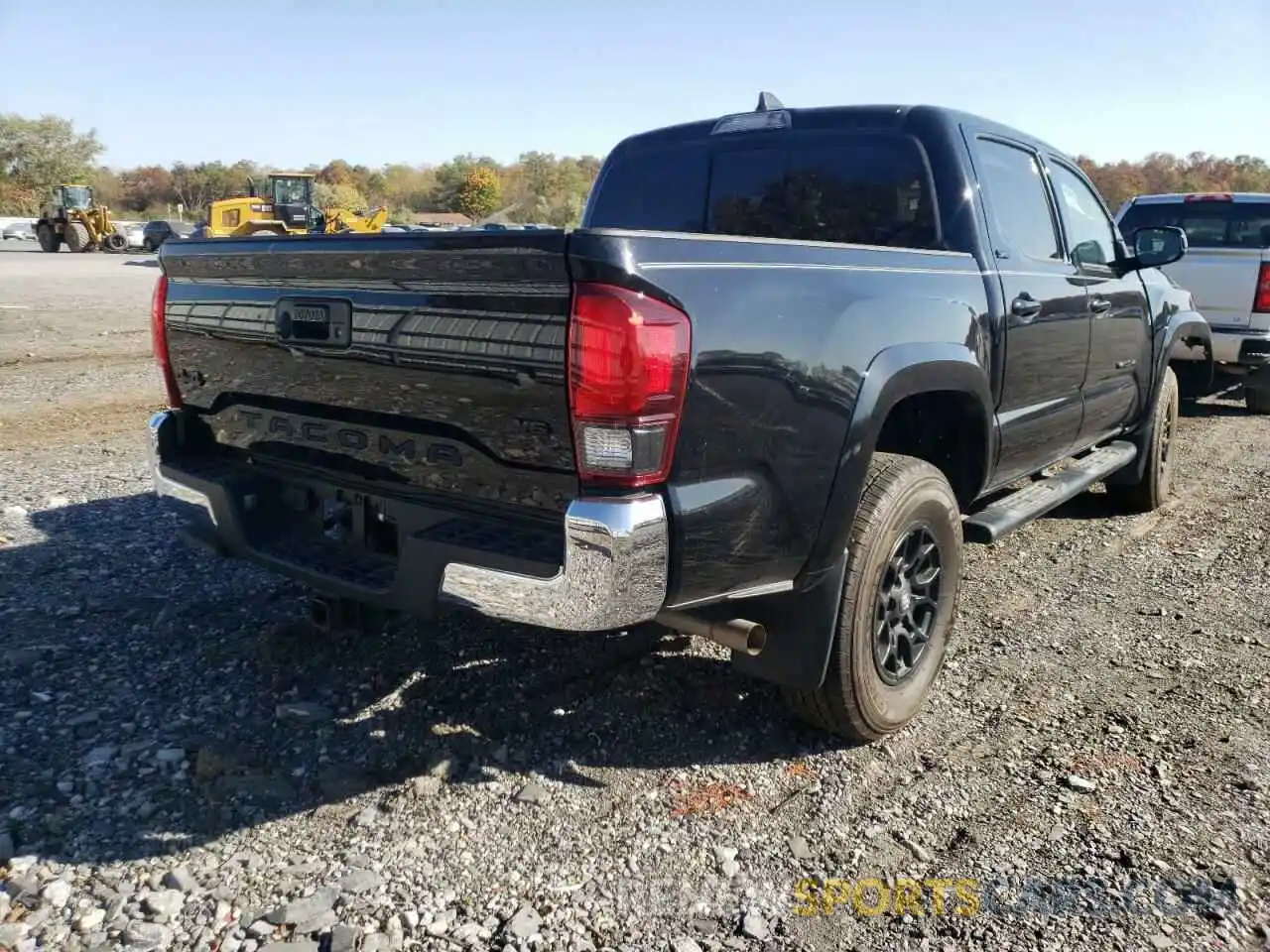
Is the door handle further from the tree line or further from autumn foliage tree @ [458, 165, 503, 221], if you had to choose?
autumn foliage tree @ [458, 165, 503, 221]

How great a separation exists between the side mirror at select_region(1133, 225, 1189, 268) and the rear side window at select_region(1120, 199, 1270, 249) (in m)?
4.67

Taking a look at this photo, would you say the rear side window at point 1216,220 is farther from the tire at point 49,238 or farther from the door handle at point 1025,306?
the tire at point 49,238

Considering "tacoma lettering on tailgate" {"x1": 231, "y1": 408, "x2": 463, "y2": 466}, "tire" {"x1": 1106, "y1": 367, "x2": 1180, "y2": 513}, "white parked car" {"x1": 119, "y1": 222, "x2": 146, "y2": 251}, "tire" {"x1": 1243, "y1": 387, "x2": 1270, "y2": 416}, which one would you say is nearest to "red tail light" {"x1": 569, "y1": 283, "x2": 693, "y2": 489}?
"tacoma lettering on tailgate" {"x1": 231, "y1": 408, "x2": 463, "y2": 466}

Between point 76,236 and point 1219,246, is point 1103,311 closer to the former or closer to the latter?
point 1219,246

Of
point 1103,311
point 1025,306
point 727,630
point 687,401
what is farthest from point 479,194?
point 687,401

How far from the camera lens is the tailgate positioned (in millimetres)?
2389

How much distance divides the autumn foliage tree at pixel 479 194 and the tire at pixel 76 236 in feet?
70.4

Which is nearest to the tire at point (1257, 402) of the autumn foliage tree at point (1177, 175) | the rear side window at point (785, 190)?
the rear side window at point (785, 190)

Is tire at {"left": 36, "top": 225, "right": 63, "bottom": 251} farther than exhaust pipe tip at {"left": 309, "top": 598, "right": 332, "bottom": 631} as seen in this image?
Yes

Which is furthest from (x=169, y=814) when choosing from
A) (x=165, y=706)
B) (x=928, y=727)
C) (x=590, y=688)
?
(x=928, y=727)

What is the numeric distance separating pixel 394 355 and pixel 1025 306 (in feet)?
8.06

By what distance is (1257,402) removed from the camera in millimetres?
9438

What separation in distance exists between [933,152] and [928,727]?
208 cm

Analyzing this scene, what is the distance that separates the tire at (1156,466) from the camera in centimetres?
581
